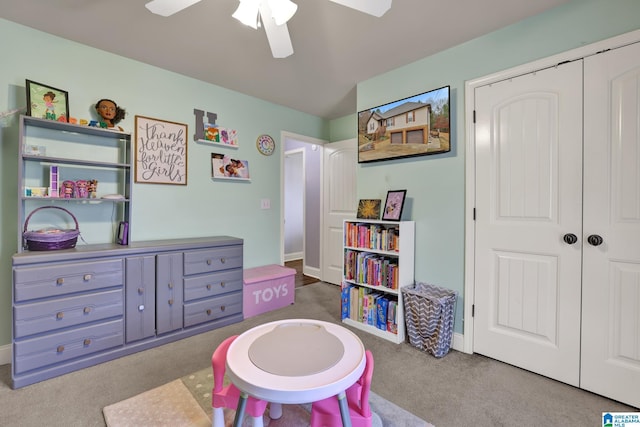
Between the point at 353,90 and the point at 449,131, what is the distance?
4.32ft

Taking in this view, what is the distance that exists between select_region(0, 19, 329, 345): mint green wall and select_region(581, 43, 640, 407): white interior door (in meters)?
2.92

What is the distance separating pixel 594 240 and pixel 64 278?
11.1 ft

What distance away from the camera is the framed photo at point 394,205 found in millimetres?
2512

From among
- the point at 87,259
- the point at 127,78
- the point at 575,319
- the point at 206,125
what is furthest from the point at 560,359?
the point at 127,78

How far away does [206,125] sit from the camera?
2.95 m

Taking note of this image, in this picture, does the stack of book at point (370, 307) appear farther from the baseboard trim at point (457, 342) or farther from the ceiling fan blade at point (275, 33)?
the ceiling fan blade at point (275, 33)

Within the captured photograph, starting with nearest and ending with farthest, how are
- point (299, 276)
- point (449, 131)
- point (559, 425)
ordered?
point (559, 425), point (449, 131), point (299, 276)

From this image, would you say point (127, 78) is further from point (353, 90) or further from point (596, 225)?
point (596, 225)

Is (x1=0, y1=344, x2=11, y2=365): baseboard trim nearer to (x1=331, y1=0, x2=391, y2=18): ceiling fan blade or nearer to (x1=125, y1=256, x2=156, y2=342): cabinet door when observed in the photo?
(x1=125, y1=256, x2=156, y2=342): cabinet door

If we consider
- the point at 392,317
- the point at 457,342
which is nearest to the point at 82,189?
the point at 392,317

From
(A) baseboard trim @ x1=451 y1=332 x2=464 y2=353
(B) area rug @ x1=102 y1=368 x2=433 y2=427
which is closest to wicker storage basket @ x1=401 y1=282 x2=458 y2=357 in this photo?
(A) baseboard trim @ x1=451 y1=332 x2=464 y2=353

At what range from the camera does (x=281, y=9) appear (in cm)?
136

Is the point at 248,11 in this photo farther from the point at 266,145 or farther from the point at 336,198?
the point at 336,198

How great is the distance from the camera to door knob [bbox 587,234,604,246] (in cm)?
167
